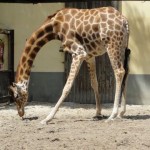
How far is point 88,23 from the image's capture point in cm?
828

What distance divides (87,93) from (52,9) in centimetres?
206

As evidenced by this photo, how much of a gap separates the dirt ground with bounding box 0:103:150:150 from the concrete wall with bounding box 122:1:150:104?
1.11 meters

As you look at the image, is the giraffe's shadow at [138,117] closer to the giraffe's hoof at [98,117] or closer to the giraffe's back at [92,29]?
the giraffe's hoof at [98,117]

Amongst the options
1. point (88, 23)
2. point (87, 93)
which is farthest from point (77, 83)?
point (88, 23)

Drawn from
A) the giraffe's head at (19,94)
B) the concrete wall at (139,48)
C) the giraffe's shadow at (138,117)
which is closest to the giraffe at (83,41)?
the giraffe's head at (19,94)

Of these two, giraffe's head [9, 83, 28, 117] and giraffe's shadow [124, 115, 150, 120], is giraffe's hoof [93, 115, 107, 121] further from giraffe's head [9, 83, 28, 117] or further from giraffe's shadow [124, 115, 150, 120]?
giraffe's head [9, 83, 28, 117]

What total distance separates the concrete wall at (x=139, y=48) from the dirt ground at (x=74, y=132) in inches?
43.5

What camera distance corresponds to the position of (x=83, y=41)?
8242mm

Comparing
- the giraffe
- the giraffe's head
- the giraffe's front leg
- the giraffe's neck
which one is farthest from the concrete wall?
the giraffe's head

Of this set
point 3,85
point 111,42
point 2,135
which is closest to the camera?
point 2,135

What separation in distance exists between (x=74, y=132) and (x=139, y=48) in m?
4.24

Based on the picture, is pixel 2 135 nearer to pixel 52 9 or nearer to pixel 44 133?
pixel 44 133

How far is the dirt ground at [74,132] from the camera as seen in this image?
6.06 meters

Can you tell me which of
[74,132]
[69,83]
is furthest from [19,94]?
[74,132]
